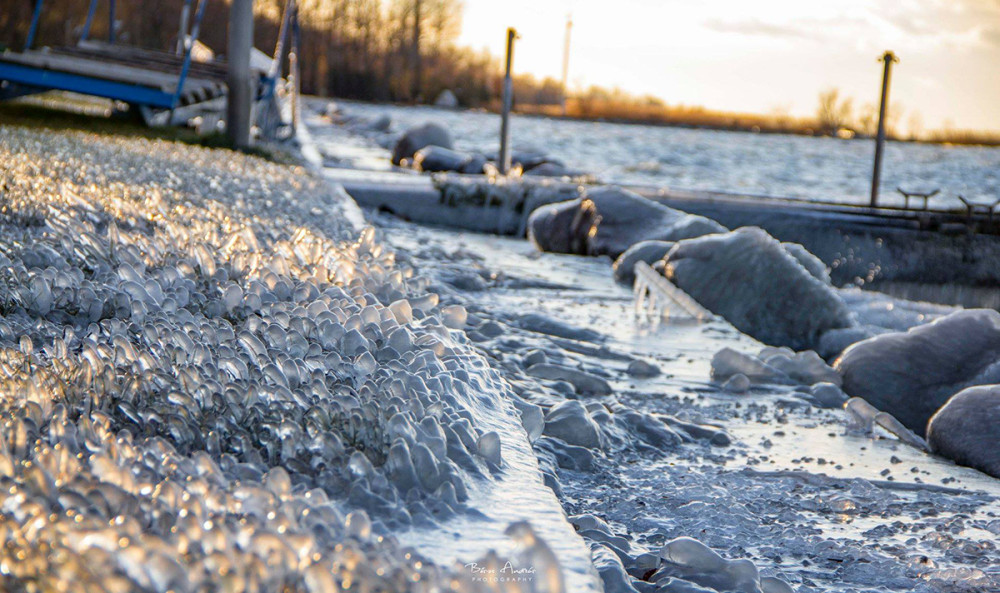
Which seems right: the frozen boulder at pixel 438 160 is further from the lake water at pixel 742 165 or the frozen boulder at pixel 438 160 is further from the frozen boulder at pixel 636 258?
the frozen boulder at pixel 636 258

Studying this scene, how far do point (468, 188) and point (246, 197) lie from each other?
4713 millimetres

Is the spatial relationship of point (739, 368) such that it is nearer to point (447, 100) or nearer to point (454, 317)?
point (454, 317)

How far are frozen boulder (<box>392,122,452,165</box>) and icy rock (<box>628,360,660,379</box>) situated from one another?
1244cm

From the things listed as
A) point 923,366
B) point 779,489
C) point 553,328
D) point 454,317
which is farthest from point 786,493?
point 553,328

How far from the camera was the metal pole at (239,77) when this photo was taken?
9.27m

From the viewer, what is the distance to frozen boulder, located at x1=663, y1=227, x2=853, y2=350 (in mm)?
4730

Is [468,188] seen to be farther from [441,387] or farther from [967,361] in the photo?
[441,387]

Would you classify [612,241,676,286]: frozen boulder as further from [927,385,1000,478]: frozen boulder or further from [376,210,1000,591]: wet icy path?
[927,385,1000,478]: frozen boulder

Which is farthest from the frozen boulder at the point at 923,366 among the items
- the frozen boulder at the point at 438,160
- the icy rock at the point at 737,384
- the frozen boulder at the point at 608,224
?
the frozen boulder at the point at 438,160

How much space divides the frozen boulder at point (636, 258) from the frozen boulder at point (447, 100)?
132 ft

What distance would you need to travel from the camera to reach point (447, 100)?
4569cm

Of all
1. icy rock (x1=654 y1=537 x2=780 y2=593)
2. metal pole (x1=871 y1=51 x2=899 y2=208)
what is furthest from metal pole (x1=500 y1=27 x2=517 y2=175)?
icy rock (x1=654 y1=537 x2=780 y2=593)

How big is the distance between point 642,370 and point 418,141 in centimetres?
1290

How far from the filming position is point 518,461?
1660 millimetres
